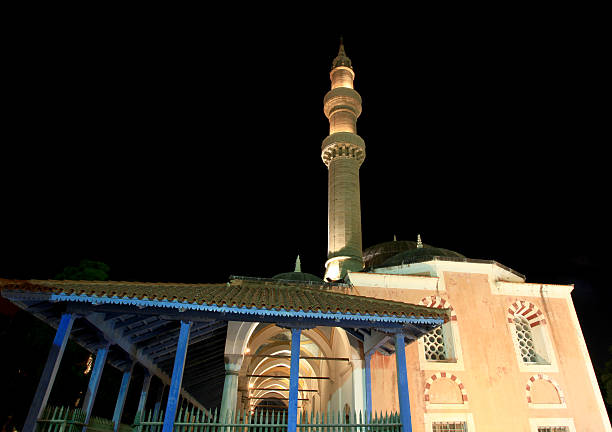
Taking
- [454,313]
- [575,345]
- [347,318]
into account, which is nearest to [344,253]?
[454,313]

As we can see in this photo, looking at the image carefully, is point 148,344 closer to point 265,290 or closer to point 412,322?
point 265,290

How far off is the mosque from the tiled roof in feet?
0.07

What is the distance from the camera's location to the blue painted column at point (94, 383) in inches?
247

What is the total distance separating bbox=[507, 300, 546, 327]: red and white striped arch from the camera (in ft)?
39.6

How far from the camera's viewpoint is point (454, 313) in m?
11.6

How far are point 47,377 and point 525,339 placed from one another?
12.3 meters

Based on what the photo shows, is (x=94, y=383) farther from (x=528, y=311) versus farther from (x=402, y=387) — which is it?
(x=528, y=311)

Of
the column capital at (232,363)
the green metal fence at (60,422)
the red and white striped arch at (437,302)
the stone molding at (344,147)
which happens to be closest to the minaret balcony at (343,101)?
the stone molding at (344,147)

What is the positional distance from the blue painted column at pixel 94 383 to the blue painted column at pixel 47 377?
106 cm

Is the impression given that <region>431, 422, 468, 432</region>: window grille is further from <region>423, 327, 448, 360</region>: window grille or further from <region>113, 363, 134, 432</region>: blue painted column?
<region>113, 363, 134, 432</region>: blue painted column

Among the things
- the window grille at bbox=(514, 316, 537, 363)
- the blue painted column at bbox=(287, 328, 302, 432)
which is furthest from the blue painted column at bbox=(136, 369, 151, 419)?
the window grille at bbox=(514, 316, 537, 363)

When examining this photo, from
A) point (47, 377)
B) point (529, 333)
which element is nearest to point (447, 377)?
point (529, 333)

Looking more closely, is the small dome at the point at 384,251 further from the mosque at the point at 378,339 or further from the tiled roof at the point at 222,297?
the tiled roof at the point at 222,297

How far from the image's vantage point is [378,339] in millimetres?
7750
